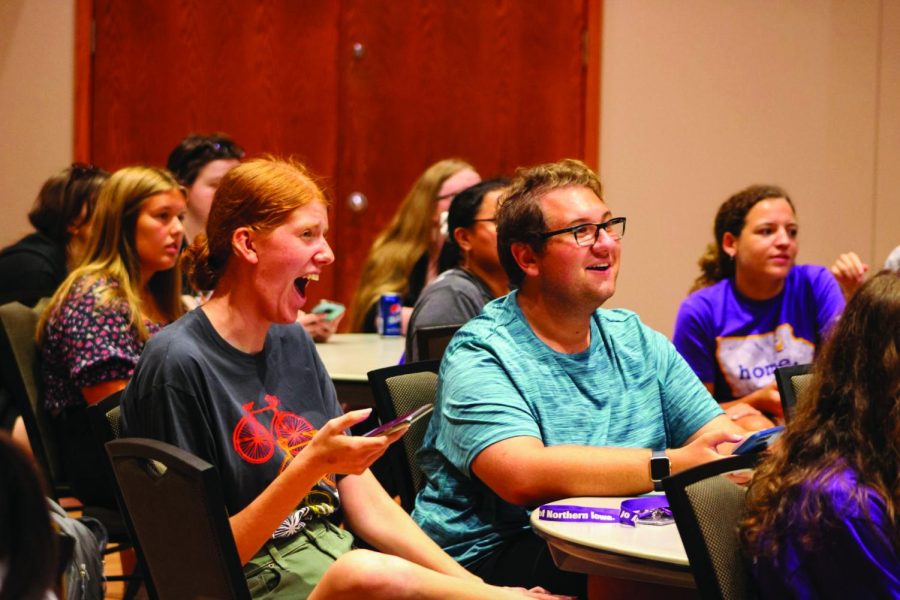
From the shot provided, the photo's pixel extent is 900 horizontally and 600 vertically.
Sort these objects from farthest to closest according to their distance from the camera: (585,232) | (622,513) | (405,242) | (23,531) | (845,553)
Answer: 1. (405,242)
2. (585,232)
3. (622,513)
4. (845,553)
5. (23,531)

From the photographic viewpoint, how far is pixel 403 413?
2.69m

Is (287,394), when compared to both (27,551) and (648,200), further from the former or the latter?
(648,200)

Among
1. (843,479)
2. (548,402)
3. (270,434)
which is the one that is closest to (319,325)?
(548,402)

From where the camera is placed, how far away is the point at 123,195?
11.3ft

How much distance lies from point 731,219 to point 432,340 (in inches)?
56.6

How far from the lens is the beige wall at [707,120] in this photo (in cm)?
612

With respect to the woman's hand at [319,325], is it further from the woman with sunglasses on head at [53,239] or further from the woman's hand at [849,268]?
the woman's hand at [849,268]

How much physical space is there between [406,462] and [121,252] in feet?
4.26

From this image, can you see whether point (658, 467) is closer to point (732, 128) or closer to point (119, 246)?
point (119, 246)

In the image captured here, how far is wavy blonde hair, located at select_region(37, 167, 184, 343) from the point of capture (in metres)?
3.32

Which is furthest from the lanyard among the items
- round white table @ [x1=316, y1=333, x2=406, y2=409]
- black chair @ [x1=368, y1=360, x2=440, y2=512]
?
round white table @ [x1=316, y1=333, x2=406, y2=409]

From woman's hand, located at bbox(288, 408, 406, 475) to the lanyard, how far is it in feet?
1.11

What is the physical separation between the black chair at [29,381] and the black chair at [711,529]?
6.78ft

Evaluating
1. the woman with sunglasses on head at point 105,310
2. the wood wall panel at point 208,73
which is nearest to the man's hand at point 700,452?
the woman with sunglasses on head at point 105,310
